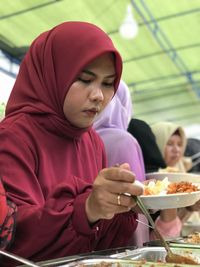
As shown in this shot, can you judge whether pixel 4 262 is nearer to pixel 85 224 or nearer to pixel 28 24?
pixel 85 224

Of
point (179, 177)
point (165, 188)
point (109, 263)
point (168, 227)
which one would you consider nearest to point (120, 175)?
point (109, 263)

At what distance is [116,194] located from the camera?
0.74 meters

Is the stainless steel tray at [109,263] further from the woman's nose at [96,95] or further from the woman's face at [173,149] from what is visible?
the woman's face at [173,149]

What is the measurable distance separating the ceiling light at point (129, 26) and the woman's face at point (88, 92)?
2.59 metres

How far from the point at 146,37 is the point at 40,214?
364 cm

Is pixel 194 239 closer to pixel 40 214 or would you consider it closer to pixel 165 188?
pixel 165 188

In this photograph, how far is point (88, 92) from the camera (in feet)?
3.27

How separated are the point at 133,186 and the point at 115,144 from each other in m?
0.70

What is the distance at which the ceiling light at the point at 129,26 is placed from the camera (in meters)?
3.53

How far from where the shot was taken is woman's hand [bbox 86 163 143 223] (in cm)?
72

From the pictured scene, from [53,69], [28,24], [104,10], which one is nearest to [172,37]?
[104,10]

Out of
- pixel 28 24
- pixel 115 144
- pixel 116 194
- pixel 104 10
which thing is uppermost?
pixel 104 10

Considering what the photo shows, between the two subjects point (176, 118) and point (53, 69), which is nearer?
point (53, 69)

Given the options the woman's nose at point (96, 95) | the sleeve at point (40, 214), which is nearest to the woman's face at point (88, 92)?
the woman's nose at point (96, 95)
